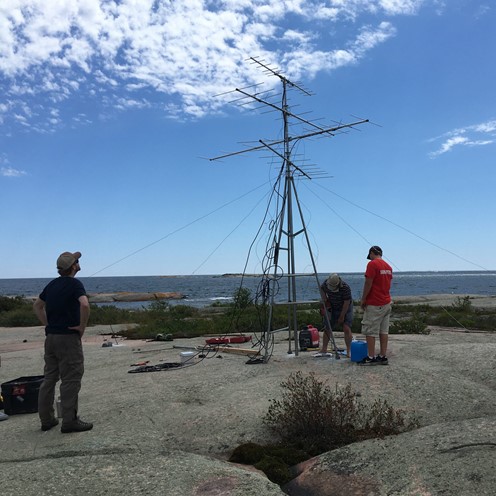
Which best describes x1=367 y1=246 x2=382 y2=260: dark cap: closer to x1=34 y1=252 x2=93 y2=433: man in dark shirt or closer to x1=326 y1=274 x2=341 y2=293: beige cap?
x1=326 y1=274 x2=341 y2=293: beige cap

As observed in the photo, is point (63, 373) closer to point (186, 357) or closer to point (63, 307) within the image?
point (63, 307)

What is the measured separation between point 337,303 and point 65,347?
551 centimetres

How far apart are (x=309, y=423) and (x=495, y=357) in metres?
4.38

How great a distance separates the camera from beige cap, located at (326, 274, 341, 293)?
30.8 ft

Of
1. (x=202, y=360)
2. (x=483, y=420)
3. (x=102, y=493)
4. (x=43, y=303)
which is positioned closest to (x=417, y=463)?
(x=483, y=420)

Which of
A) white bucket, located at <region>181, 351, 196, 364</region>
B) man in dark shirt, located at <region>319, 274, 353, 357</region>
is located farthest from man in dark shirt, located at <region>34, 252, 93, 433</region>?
man in dark shirt, located at <region>319, 274, 353, 357</region>

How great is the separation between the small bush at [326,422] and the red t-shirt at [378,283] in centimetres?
278

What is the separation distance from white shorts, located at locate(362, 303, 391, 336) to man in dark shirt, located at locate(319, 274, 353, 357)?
3.60 feet

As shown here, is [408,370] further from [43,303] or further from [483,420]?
[43,303]

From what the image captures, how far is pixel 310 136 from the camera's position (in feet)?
32.1

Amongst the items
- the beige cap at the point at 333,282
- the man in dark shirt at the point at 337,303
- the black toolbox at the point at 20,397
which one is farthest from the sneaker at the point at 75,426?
the beige cap at the point at 333,282

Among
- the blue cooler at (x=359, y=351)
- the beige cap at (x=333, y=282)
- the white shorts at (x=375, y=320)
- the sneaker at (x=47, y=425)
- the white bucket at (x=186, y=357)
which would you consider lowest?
the sneaker at (x=47, y=425)

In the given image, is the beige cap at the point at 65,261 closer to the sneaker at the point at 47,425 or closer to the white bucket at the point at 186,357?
the sneaker at the point at 47,425

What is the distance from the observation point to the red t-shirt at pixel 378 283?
325 inches
